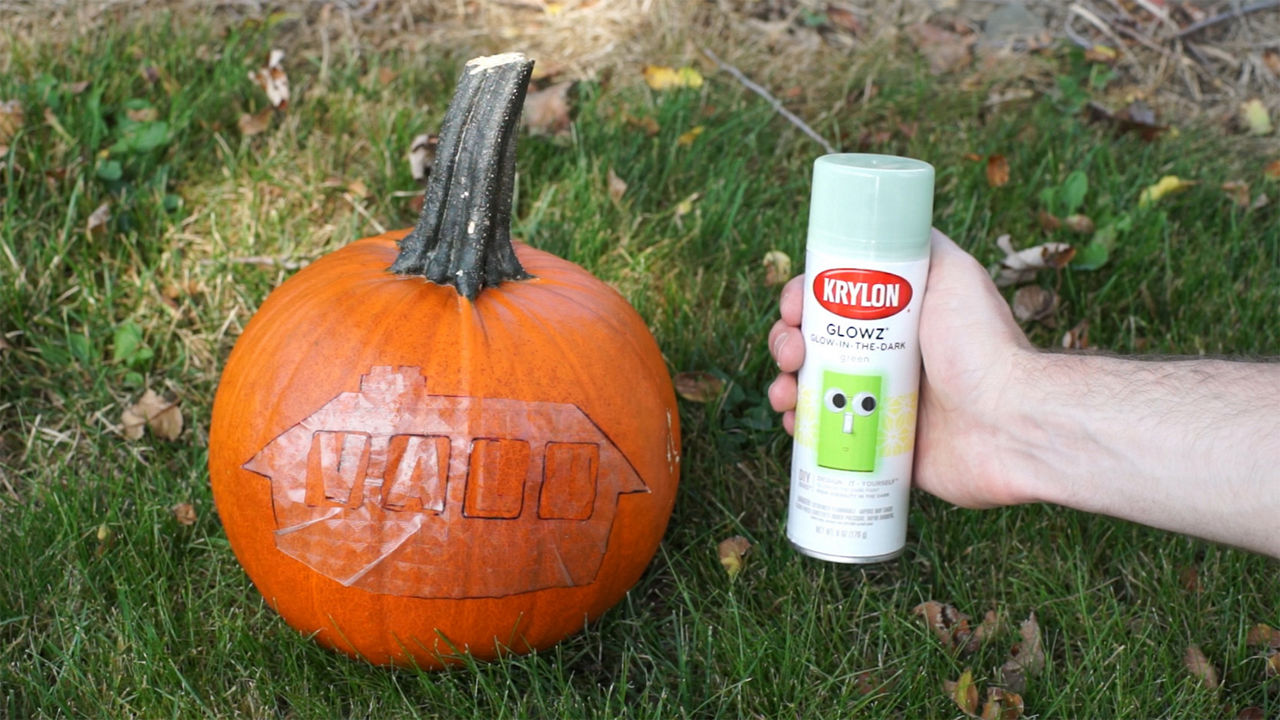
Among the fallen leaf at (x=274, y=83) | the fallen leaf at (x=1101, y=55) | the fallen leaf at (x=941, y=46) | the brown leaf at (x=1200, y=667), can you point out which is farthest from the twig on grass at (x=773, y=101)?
the brown leaf at (x=1200, y=667)

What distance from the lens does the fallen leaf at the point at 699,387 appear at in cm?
264

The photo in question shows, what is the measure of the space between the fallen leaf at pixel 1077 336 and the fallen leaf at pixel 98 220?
7.66 ft

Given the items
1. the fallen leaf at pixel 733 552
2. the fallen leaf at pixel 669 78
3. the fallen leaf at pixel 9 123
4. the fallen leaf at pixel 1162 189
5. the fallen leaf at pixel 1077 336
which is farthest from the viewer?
the fallen leaf at pixel 669 78

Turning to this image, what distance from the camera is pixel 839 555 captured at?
209 centimetres

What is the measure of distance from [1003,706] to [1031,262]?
1307mm

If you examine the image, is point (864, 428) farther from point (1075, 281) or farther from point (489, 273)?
point (1075, 281)

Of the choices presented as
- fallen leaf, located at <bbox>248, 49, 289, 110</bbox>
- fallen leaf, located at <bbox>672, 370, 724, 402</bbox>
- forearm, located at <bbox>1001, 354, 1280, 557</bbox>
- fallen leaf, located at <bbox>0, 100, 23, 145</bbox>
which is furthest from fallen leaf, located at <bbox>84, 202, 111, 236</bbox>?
forearm, located at <bbox>1001, 354, 1280, 557</bbox>

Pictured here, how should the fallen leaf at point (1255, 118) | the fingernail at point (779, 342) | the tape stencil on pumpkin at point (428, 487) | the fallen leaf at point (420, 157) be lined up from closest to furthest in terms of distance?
the tape stencil on pumpkin at point (428, 487) → the fingernail at point (779, 342) → the fallen leaf at point (420, 157) → the fallen leaf at point (1255, 118)

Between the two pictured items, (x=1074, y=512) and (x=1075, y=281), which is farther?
(x=1075, y=281)

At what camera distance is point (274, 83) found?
344 centimetres

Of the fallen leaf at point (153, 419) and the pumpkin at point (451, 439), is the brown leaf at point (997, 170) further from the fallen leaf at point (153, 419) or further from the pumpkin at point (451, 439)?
the fallen leaf at point (153, 419)

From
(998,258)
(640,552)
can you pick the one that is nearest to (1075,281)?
(998,258)

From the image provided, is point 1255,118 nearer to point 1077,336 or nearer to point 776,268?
point 1077,336

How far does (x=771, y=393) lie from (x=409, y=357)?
724 mm
